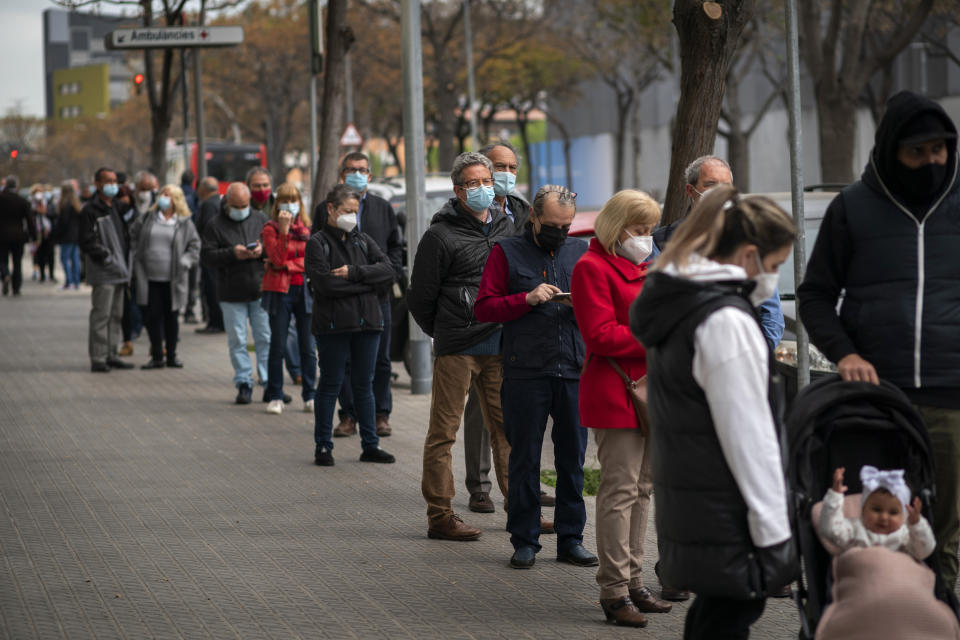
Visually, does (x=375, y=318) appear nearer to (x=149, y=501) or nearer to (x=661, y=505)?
(x=149, y=501)

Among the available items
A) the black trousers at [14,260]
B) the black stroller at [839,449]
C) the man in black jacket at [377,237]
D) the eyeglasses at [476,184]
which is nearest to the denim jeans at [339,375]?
the man in black jacket at [377,237]

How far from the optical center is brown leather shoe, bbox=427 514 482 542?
7453 millimetres

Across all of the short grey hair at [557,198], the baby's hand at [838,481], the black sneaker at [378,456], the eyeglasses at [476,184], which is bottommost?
the black sneaker at [378,456]

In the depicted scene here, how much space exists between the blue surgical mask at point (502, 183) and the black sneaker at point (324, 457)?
8.32 ft

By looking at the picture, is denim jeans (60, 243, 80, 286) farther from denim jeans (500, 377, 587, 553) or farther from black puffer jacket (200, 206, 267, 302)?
denim jeans (500, 377, 587, 553)

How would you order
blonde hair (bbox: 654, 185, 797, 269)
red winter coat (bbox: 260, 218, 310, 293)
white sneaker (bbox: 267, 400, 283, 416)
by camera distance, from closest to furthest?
blonde hair (bbox: 654, 185, 797, 269) → red winter coat (bbox: 260, 218, 310, 293) → white sneaker (bbox: 267, 400, 283, 416)

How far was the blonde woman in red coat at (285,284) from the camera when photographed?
11820 millimetres

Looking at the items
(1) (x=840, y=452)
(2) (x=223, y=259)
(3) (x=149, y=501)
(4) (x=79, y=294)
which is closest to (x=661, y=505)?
(1) (x=840, y=452)

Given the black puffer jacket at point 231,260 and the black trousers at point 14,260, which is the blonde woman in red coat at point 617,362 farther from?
the black trousers at point 14,260

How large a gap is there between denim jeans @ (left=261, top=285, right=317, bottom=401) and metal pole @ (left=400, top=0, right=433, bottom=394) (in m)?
1.31

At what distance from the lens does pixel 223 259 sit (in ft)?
→ 41.0

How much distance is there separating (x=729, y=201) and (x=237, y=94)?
53811 millimetres

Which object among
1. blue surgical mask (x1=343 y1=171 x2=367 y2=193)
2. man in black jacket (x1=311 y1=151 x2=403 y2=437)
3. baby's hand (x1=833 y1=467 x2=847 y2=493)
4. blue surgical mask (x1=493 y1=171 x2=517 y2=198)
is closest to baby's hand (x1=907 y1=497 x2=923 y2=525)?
baby's hand (x1=833 y1=467 x2=847 y2=493)

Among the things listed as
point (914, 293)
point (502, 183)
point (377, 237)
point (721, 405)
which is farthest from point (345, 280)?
point (721, 405)
